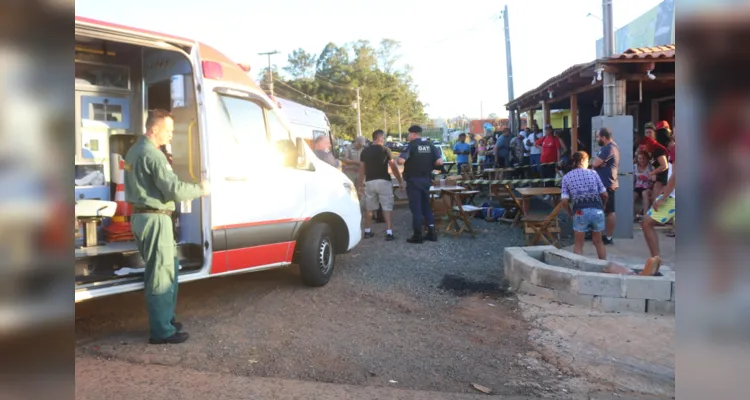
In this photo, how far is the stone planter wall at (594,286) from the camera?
493 cm

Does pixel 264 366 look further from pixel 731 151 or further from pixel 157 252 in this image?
pixel 731 151

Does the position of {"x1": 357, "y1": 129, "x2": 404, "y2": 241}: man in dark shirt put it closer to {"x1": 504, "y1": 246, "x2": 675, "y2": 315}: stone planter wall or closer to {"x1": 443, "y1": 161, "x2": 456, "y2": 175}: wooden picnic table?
{"x1": 504, "y1": 246, "x2": 675, "y2": 315}: stone planter wall

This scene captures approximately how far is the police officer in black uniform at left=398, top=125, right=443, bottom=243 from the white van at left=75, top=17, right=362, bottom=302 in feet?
6.43

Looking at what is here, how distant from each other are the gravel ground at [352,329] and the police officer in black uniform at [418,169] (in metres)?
1.55

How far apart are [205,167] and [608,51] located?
714 centimetres

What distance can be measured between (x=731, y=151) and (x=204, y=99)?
4445 millimetres

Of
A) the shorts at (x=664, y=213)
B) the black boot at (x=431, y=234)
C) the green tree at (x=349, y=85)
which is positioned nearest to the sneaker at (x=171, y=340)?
the shorts at (x=664, y=213)

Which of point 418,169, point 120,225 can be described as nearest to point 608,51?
point 418,169

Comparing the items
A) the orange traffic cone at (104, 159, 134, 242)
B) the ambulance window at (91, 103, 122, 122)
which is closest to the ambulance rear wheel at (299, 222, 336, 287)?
the orange traffic cone at (104, 159, 134, 242)

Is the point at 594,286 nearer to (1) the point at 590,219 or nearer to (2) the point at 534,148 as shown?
(1) the point at 590,219

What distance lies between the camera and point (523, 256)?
6000 mm

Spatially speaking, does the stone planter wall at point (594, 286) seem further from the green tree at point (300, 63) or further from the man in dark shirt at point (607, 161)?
the green tree at point (300, 63)

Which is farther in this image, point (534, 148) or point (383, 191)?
point (534, 148)

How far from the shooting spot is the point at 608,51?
901 cm
